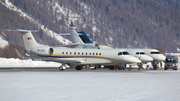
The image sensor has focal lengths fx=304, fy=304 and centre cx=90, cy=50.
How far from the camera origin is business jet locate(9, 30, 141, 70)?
3788 cm

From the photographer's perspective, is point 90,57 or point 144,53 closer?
point 90,57

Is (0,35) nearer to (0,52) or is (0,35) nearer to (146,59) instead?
(0,52)

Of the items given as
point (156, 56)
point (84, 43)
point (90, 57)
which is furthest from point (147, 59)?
point (84, 43)

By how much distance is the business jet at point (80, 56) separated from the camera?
37.9 m

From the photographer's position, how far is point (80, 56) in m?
39.6

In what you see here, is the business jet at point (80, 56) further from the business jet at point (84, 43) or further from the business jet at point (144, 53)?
the business jet at point (84, 43)

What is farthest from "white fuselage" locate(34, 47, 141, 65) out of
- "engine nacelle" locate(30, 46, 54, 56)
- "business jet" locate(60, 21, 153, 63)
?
"business jet" locate(60, 21, 153, 63)

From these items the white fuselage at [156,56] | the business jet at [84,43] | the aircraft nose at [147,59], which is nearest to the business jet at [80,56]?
the aircraft nose at [147,59]

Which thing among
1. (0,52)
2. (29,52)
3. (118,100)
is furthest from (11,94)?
(0,52)

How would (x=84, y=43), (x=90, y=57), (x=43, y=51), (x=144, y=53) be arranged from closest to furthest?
1. (x=90, y=57)
2. (x=43, y=51)
3. (x=144, y=53)
4. (x=84, y=43)

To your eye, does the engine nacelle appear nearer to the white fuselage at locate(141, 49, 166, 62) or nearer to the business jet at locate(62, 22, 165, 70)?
the business jet at locate(62, 22, 165, 70)

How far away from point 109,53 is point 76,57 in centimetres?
453

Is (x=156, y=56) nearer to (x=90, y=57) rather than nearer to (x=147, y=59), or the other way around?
(x=147, y=59)

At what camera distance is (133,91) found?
1628 centimetres
